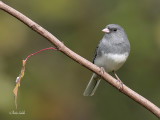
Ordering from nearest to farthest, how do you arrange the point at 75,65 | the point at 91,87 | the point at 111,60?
the point at 111,60 → the point at 91,87 → the point at 75,65

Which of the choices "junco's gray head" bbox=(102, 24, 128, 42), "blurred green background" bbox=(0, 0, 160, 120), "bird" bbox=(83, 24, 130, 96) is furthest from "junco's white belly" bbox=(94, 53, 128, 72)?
"blurred green background" bbox=(0, 0, 160, 120)

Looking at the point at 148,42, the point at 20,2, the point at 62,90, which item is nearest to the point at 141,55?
the point at 148,42

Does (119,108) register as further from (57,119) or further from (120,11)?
(120,11)

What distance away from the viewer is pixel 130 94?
6.43 feet

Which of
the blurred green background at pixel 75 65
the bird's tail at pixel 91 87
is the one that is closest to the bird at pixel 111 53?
the bird's tail at pixel 91 87

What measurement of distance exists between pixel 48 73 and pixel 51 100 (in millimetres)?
324

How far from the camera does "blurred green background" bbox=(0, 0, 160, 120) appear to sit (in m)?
3.75

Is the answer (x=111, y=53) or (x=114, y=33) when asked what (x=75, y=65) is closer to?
(x=114, y=33)

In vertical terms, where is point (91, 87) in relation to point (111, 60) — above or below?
below

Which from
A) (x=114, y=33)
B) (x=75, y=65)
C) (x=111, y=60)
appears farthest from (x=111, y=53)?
(x=75, y=65)

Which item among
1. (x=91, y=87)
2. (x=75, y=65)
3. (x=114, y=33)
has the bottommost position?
(x=91, y=87)

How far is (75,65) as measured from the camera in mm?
4371

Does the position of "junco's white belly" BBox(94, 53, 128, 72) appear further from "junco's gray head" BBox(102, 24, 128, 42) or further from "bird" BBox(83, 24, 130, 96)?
"junco's gray head" BBox(102, 24, 128, 42)

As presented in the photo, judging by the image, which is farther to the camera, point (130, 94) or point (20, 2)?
point (20, 2)
